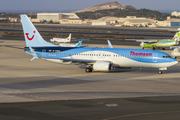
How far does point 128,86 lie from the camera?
118 ft

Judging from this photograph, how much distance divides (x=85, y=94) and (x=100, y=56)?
52.8ft

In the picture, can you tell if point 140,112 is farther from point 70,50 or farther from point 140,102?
point 70,50

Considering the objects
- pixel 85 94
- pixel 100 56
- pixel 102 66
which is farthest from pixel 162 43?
pixel 85 94

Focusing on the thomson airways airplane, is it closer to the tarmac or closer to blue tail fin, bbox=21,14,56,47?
blue tail fin, bbox=21,14,56,47

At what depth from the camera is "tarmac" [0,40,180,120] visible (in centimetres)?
2253

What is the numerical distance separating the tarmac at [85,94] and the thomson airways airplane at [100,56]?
1680 mm

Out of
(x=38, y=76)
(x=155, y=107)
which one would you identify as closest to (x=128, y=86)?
(x=155, y=107)

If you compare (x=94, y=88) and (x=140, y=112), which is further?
(x=94, y=88)

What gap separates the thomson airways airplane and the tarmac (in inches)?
66.2

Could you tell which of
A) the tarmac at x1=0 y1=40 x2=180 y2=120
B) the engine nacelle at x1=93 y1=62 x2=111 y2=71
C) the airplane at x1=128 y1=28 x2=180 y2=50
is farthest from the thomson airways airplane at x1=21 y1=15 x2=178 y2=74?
the airplane at x1=128 y1=28 x2=180 y2=50

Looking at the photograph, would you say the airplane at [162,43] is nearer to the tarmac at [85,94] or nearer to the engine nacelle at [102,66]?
the tarmac at [85,94]

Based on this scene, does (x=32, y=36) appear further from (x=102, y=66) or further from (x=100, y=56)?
(x=102, y=66)

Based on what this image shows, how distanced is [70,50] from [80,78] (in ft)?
25.0

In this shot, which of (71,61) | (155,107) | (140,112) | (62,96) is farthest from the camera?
(71,61)
